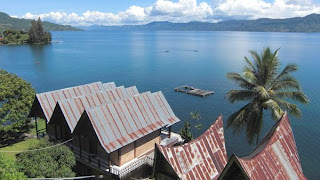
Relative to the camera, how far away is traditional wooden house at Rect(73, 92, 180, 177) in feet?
84.9

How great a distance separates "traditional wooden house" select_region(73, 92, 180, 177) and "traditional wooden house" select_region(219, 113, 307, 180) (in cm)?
1510

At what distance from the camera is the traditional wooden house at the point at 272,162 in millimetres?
11086

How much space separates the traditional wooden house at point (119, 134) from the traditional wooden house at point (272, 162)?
15097mm

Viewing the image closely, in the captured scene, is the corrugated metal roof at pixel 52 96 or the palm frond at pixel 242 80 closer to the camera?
the palm frond at pixel 242 80

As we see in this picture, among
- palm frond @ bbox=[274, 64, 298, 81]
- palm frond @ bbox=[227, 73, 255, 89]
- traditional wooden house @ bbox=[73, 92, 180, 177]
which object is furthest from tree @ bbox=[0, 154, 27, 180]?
palm frond @ bbox=[274, 64, 298, 81]

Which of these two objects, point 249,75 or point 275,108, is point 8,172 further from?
point 275,108

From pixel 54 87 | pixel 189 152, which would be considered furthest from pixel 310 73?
pixel 189 152

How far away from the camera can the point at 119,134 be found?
26594 mm

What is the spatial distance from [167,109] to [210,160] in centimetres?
1483

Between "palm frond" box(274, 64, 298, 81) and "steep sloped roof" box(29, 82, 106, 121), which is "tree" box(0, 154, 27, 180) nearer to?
"steep sloped roof" box(29, 82, 106, 121)

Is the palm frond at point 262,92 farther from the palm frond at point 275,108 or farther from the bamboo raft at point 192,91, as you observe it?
the bamboo raft at point 192,91

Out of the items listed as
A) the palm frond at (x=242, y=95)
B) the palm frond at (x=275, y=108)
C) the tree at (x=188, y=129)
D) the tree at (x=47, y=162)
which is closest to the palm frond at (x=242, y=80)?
the palm frond at (x=242, y=95)

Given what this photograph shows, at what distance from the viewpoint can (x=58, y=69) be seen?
109125mm

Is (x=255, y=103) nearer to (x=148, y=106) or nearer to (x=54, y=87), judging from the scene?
(x=148, y=106)
